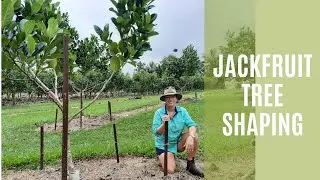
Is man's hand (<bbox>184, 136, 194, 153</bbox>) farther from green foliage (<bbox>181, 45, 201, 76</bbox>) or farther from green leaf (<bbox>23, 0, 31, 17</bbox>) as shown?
green foliage (<bbox>181, 45, 201, 76</bbox>)

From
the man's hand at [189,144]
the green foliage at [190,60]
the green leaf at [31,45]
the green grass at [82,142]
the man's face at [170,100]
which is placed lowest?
the green grass at [82,142]

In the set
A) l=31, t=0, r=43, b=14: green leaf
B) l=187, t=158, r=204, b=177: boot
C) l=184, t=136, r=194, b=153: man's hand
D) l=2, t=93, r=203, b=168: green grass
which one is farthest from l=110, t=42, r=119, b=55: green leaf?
l=2, t=93, r=203, b=168: green grass

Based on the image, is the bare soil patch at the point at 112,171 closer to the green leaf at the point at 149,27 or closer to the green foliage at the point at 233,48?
the green leaf at the point at 149,27

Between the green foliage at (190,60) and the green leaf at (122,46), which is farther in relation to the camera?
the green foliage at (190,60)

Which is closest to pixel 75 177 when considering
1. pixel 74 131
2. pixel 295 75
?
pixel 295 75

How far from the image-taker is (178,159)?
18.6 ft

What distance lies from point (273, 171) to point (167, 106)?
1.78 metres

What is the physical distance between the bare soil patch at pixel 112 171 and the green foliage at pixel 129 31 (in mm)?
1346

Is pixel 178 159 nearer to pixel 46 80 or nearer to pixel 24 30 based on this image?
pixel 24 30

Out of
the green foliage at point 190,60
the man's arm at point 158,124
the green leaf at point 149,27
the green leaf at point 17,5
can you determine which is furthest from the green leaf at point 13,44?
the green foliage at point 190,60

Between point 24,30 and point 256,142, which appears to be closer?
point 24,30

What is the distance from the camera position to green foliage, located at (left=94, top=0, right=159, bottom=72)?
4.04 metres

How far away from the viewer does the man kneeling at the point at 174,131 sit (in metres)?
4.76

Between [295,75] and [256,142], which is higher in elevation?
[295,75]
